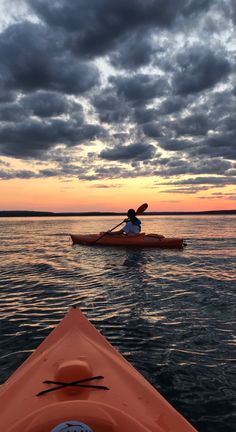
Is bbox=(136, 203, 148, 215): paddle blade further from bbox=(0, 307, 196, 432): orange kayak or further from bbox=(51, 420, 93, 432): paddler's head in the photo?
bbox=(51, 420, 93, 432): paddler's head

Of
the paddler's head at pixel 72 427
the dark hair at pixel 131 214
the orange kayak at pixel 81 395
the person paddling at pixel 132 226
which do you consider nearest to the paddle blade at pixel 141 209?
the person paddling at pixel 132 226

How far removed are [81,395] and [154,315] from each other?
4311 mm

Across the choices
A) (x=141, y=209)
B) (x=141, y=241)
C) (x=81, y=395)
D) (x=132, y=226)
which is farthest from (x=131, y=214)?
(x=81, y=395)

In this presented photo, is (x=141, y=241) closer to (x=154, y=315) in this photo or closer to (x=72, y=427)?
(x=154, y=315)

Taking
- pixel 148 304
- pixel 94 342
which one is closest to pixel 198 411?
pixel 94 342

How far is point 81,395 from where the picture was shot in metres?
3.09

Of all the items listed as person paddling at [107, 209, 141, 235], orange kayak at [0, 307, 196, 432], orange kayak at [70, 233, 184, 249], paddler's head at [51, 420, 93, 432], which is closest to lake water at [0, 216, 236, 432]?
orange kayak at [0, 307, 196, 432]

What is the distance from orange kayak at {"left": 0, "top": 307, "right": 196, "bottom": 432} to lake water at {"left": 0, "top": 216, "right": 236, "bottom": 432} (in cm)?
92

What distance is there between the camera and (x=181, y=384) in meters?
4.43

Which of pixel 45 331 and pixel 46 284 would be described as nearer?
pixel 45 331

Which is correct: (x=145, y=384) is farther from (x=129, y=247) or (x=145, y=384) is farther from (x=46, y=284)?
(x=129, y=247)

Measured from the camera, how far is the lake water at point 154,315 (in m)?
4.38

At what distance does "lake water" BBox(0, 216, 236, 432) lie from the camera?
438 cm

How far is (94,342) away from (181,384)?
4.25 ft
